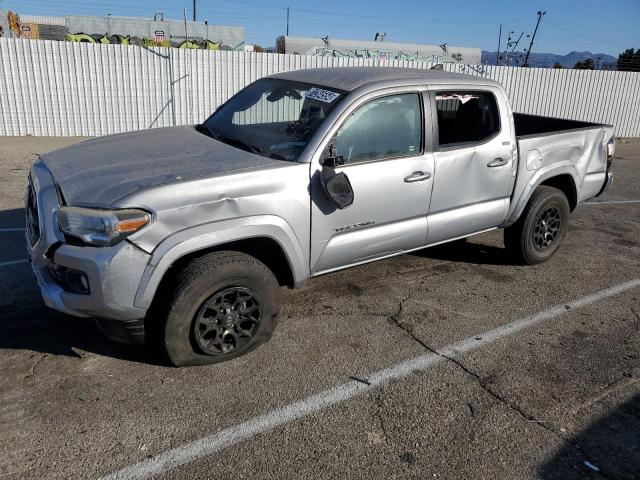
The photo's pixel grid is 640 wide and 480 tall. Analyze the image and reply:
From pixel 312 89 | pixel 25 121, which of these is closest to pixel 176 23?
pixel 25 121

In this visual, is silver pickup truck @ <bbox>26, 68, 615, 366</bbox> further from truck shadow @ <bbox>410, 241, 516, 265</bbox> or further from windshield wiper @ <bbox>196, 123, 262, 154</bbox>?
truck shadow @ <bbox>410, 241, 516, 265</bbox>

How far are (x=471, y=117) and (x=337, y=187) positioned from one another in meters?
1.96

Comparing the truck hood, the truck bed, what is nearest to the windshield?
the truck hood

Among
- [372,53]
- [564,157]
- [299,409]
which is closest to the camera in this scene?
[299,409]

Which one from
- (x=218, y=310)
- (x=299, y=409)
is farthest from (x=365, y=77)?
(x=299, y=409)

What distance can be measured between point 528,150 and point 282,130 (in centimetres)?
241

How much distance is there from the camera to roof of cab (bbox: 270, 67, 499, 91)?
13.3 feet

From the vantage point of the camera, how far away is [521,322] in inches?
167

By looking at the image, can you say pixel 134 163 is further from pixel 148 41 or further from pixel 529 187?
pixel 148 41

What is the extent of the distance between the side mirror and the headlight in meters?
1.19

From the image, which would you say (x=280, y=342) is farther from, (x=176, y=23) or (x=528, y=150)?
(x=176, y=23)

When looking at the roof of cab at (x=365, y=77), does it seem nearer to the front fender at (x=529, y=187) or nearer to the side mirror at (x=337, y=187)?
the side mirror at (x=337, y=187)

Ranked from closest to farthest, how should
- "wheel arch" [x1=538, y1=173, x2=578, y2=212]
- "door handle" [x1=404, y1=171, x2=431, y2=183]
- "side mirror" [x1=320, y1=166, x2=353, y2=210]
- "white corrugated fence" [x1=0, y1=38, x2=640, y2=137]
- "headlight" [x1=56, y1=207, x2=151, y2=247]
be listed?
1. "headlight" [x1=56, y1=207, x2=151, y2=247]
2. "side mirror" [x1=320, y1=166, x2=353, y2=210]
3. "door handle" [x1=404, y1=171, x2=431, y2=183]
4. "wheel arch" [x1=538, y1=173, x2=578, y2=212]
5. "white corrugated fence" [x1=0, y1=38, x2=640, y2=137]

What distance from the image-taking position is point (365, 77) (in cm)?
411
